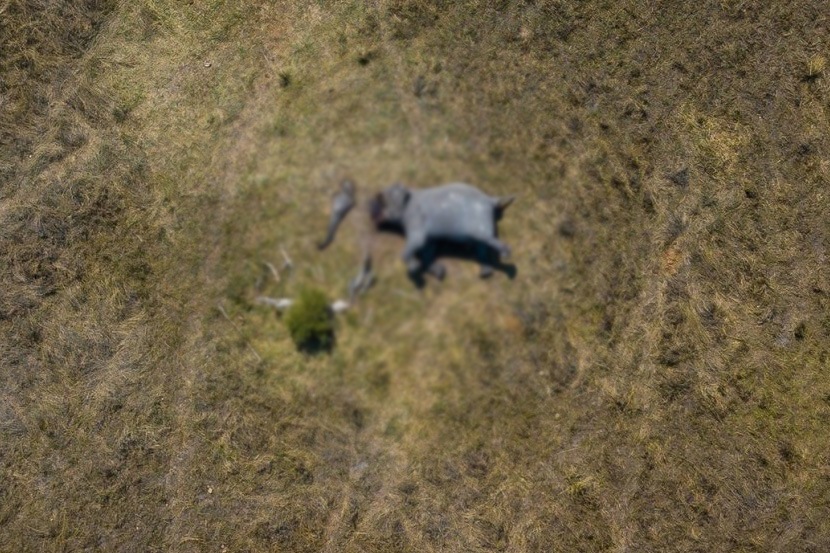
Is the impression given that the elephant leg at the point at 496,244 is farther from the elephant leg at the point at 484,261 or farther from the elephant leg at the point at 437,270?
the elephant leg at the point at 437,270

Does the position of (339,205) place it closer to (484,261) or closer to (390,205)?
(390,205)

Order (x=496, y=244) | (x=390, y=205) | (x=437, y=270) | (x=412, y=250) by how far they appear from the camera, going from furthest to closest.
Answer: (x=437, y=270) < (x=390, y=205) < (x=412, y=250) < (x=496, y=244)

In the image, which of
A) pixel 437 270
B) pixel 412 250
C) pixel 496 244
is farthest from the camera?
pixel 437 270

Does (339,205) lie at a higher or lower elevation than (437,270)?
higher

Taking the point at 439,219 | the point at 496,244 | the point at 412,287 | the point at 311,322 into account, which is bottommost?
the point at 412,287

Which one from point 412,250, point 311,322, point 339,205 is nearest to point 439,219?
point 412,250

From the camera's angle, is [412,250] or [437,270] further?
[437,270]

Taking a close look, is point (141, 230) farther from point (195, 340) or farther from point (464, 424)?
point (464, 424)
